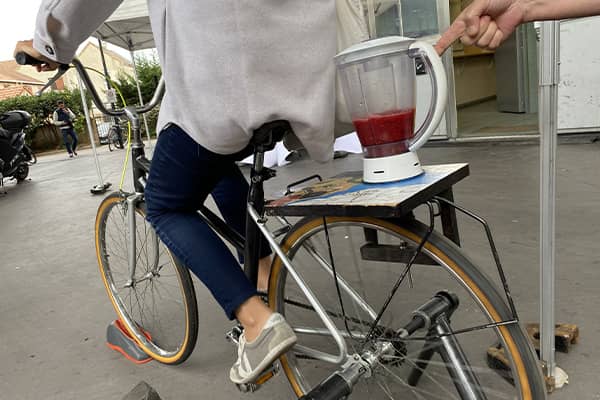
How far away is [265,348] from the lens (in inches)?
48.3

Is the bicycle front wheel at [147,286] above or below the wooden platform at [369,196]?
below

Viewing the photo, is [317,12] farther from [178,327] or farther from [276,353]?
[178,327]

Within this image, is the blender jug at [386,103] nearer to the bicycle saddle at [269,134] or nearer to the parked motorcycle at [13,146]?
the bicycle saddle at [269,134]

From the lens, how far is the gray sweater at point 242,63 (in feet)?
3.51

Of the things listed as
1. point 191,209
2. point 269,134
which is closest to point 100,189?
point 191,209

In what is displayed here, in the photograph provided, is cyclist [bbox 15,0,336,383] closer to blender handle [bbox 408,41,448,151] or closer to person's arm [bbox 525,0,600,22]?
blender handle [bbox 408,41,448,151]

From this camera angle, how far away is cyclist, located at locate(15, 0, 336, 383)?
1.08 metres

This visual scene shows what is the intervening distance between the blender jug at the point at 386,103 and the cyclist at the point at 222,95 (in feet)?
0.24

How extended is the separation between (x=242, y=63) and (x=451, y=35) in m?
0.50

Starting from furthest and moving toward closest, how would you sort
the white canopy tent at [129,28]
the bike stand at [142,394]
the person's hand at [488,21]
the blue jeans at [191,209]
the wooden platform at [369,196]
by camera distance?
the white canopy tent at [129,28]
the bike stand at [142,394]
the blue jeans at [191,209]
the person's hand at [488,21]
the wooden platform at [369,196]

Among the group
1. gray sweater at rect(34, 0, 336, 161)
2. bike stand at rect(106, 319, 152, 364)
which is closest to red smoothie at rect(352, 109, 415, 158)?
gray sweater at rect(34, 0, 336, 161)

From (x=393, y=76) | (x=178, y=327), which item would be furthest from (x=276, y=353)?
(x=178, y=327)

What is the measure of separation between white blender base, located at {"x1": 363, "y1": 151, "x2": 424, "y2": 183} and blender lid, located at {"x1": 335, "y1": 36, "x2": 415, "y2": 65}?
9.8 inches

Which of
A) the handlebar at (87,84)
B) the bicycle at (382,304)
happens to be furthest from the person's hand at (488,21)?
the handlebar at (87,84)
